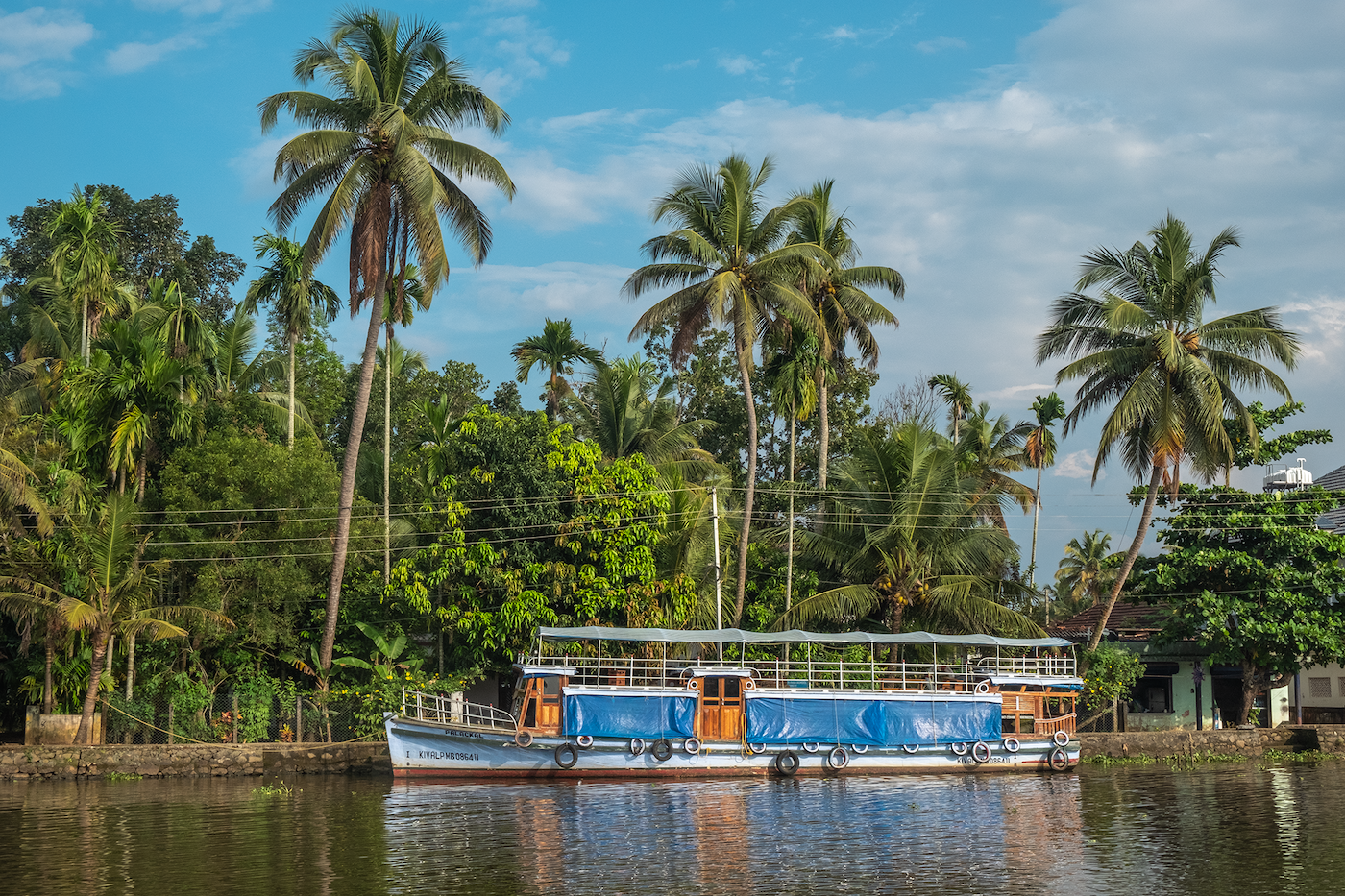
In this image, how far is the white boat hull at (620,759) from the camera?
89.5ft

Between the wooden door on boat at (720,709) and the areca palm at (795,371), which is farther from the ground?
the areca palm at (795,371)

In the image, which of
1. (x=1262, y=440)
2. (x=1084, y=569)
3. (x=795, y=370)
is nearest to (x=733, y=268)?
(x=795, y=370)

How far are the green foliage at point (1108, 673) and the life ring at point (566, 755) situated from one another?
15.5m

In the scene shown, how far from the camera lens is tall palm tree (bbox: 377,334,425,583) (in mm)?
33500

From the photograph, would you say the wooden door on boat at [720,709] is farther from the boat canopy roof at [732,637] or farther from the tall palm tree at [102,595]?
the tall palm tree at [102,595]

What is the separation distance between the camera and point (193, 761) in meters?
29.3

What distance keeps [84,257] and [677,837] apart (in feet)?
87.7

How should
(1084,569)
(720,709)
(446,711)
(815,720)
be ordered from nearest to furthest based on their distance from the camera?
(720,709)
(815,720)
(446,711)
(1084,569)

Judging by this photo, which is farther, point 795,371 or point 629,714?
point 795,371

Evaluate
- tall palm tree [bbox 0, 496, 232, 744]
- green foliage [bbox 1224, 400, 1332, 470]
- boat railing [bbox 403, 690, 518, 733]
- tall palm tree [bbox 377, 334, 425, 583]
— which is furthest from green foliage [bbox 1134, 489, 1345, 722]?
tall palm tree [bbox 0, 496, 232, 744]

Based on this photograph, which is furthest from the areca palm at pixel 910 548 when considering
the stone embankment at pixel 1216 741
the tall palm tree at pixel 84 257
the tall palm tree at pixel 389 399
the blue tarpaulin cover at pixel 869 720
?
the tall palm tree at pixel 84 257

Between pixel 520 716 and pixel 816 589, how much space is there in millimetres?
12081

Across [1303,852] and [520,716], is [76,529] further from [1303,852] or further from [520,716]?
[1303,852]

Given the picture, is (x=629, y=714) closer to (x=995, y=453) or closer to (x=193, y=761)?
(x=193, y=761)
